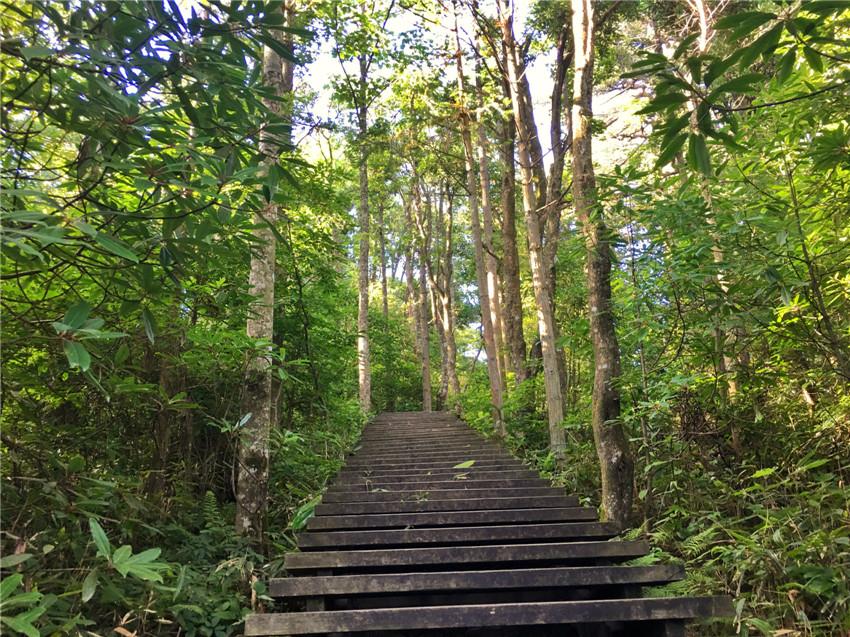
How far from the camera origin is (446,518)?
4.51 meters

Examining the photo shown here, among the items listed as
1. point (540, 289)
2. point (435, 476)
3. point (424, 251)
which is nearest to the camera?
point (435, 476)

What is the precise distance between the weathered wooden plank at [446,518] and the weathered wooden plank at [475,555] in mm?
686

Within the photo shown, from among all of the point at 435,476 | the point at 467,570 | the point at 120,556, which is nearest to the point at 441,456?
the point at 435,476

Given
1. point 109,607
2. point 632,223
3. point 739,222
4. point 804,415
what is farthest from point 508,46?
point 109,607

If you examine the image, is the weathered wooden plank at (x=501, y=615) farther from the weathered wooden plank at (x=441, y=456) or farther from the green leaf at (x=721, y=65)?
the weathered wooden plank at (x=441, y=456)

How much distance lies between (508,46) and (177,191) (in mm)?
7862

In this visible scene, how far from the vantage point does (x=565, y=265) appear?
13109 mm

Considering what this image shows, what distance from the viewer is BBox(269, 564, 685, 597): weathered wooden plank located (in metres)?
3.19

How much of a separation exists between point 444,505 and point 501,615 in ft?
6.50

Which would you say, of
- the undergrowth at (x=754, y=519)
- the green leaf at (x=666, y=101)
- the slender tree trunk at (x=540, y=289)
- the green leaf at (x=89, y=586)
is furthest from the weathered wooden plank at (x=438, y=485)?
the green leaf at (x=666, y=101)

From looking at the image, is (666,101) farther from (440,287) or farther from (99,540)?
(440,287)

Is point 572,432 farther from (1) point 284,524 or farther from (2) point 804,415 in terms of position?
(1) point 284,524

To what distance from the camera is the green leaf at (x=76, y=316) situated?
1915 millimetres

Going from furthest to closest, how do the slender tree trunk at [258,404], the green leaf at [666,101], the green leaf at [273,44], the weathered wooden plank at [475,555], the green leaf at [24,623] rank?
1. the slender tree trunk at [258,404]
2. the weathered wooden plank at [475,555]
3. the green leaf at [273,44]
4. the green leaf at [666,101]
5. the green leaf at [24,623]
